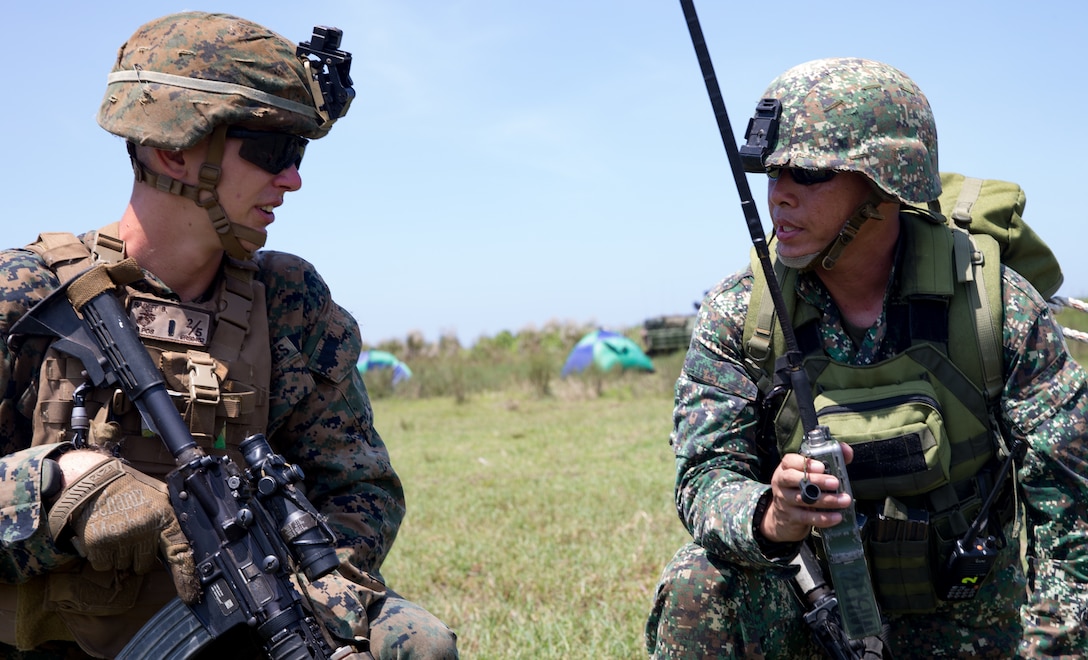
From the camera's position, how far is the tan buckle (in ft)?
9.91

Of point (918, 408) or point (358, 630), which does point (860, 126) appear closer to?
point (918, 408)

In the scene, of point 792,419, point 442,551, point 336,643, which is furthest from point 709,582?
point 442,551

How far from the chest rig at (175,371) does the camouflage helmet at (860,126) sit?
5.72 ft

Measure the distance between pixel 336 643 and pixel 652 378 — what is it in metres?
17.1

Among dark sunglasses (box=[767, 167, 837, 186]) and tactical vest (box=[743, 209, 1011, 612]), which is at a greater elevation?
dark sunglasses (box=[767, 167, 837, 186])

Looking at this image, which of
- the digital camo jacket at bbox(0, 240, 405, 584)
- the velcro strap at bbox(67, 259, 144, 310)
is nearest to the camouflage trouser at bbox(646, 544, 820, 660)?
the digital camo jacket at bbox(0, 240, 405, 584)

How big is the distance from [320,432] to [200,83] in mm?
1067

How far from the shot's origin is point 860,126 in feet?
12.1

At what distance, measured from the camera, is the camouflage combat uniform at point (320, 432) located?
2.97 metres

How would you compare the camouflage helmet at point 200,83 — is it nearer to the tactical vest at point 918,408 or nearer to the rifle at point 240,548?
the rifle at point 240,548

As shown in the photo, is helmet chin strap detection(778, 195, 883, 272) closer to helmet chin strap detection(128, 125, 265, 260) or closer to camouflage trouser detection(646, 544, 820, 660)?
camouflage trouser detection(646, 544, 820, 660)

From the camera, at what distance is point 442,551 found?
7242 millimetres

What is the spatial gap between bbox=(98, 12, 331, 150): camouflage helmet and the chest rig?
1.19ft

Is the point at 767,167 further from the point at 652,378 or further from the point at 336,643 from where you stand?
the point at 652,378
